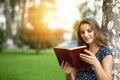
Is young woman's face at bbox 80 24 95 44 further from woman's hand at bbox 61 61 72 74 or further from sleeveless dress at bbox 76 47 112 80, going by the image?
woman's hand at bbox 61 61 72 74

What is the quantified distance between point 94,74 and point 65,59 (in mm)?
403

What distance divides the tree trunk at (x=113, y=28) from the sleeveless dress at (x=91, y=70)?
562 millimetres

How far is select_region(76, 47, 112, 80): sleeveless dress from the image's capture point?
422 cm

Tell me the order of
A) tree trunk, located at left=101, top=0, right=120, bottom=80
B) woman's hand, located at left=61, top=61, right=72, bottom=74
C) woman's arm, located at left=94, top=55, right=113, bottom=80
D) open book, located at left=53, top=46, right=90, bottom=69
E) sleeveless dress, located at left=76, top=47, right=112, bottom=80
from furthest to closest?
tree trunk, located at left=101, top=0, right=120, bottom=80
woman's hand, located at left=61, top=61, right=72, bottom=74
sleeveless dress, located at left=76, top=47, right=112, bottom=80
open book, located at left=53, top=46, right=90, bottom=69
woman's arm, located at left=94, top=55, right=113, bottom=80

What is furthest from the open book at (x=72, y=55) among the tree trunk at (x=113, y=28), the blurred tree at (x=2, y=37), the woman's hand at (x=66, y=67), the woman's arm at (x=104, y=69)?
the blurred tree at (x=2, y=37)

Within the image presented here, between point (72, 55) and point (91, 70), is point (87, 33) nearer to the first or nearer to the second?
point (72, 55)

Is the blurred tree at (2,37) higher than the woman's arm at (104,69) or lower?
lower

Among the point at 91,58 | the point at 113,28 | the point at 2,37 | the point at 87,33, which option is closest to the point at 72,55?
the point at 91,58

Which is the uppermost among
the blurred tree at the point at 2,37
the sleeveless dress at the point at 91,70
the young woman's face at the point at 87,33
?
the young woman's face at the point at 87,33

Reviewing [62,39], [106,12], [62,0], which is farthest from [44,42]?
[62,39]

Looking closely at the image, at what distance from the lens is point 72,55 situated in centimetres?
410

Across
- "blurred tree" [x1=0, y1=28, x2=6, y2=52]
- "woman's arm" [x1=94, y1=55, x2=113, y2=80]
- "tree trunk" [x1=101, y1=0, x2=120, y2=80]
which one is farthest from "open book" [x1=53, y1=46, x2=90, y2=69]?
"blurred tree" [x1=0, y1=28, x2=6, y2=52]

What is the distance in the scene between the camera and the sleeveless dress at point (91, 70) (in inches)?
166

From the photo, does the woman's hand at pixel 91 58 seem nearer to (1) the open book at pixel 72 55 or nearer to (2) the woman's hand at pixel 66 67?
(1) the open book at pixel 72 55
